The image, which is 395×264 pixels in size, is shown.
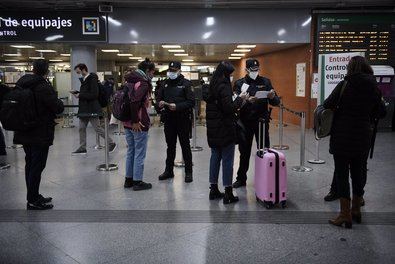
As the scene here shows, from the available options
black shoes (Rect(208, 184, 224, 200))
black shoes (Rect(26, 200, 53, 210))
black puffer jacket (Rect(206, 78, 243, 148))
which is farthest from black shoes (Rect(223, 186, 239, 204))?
black shoes (Rect(26, 200, 53, 210))

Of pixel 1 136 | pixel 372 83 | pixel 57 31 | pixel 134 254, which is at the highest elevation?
pixel 57 31

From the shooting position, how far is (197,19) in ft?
35.2

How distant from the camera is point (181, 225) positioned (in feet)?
12.8

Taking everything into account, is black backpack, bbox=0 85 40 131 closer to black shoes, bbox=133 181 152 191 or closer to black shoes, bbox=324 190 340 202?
black shoes, bbox=133 181 152 191

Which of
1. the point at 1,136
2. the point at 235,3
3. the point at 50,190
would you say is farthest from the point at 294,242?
the point at 235,3

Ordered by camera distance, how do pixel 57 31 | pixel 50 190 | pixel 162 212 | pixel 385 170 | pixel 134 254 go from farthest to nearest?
pixel 57 31 < pixel 385 170 < pixel 50 190 < pixel 162 212 < pixel 134 254

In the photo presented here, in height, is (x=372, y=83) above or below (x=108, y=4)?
below

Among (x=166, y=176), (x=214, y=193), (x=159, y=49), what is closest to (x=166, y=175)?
(x=166, y=176)

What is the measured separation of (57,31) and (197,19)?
3717 mm

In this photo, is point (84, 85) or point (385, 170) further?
point (84, 85)

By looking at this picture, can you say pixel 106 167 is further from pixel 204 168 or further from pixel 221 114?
pixel 221 114

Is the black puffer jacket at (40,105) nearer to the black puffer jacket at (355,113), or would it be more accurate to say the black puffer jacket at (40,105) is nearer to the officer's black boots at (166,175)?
the officer's black boots at (166,175)

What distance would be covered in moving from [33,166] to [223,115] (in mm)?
2096

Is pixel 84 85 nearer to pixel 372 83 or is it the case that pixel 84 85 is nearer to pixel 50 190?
pixel 50 190
